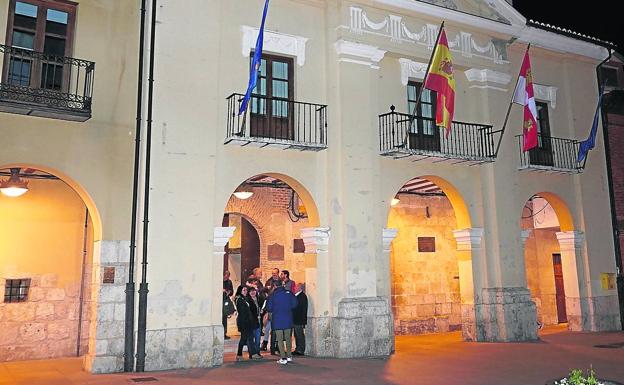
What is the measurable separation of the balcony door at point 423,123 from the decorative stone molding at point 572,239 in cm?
521

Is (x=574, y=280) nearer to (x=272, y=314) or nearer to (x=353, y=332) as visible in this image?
(x=353, y=332)

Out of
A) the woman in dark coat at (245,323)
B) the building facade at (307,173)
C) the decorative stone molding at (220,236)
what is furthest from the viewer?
the woman in dark coat at (245,323)

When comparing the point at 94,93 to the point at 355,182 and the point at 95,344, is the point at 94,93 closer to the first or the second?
the point at 95,344

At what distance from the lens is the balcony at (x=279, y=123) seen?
11703mm

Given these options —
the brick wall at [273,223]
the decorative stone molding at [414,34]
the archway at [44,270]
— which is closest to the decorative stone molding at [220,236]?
the archway at [44,270]

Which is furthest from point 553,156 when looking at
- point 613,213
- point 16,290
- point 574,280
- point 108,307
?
point 16,290

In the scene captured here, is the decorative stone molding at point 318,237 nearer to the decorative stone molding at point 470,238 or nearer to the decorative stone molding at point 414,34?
the decorative stone molding at point 470,238

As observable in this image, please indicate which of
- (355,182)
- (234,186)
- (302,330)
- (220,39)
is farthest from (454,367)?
(220,39)

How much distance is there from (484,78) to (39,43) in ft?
35.5

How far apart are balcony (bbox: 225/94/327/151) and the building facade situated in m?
0.05

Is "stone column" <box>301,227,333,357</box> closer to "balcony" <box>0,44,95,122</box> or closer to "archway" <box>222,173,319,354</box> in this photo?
"archway" <box>222,173,319,354</box>

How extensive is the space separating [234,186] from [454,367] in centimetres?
572

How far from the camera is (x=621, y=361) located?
1119 centimetres

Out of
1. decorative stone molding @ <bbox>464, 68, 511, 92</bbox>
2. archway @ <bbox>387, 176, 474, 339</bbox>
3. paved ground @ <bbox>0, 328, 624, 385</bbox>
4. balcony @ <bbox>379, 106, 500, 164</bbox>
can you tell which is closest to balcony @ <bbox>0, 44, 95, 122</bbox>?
paved ground @ <bbox>0, 328, 624, 385</bbox>
